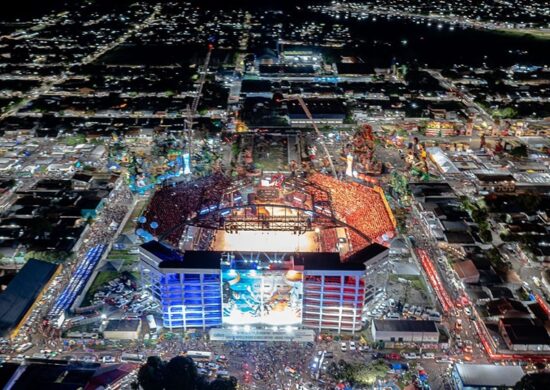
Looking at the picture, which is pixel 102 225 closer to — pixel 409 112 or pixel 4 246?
pixel 4 246

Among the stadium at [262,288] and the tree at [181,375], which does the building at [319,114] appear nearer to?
the stadium at [262,288]

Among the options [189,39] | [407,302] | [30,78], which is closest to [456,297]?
[407,302]

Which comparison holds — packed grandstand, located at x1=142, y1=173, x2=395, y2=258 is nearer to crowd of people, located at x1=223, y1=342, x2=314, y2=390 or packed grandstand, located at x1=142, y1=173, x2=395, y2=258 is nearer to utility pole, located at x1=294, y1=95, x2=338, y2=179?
utility pole, located at x1=294, y1=95, x2=338, y2=179

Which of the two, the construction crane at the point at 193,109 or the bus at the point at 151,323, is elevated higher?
the bus at the point at 151,323

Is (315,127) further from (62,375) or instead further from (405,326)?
(62,375)

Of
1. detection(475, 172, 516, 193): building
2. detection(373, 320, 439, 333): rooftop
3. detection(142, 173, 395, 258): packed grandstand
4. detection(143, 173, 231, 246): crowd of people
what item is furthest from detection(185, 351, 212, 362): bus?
detection(475, 172, 516, 193): building

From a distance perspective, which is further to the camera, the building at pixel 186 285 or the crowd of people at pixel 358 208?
the crowd of people at pixel 358 208

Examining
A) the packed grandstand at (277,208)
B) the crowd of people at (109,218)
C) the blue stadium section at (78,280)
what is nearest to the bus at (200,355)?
the packed grandstand at (277,208)
